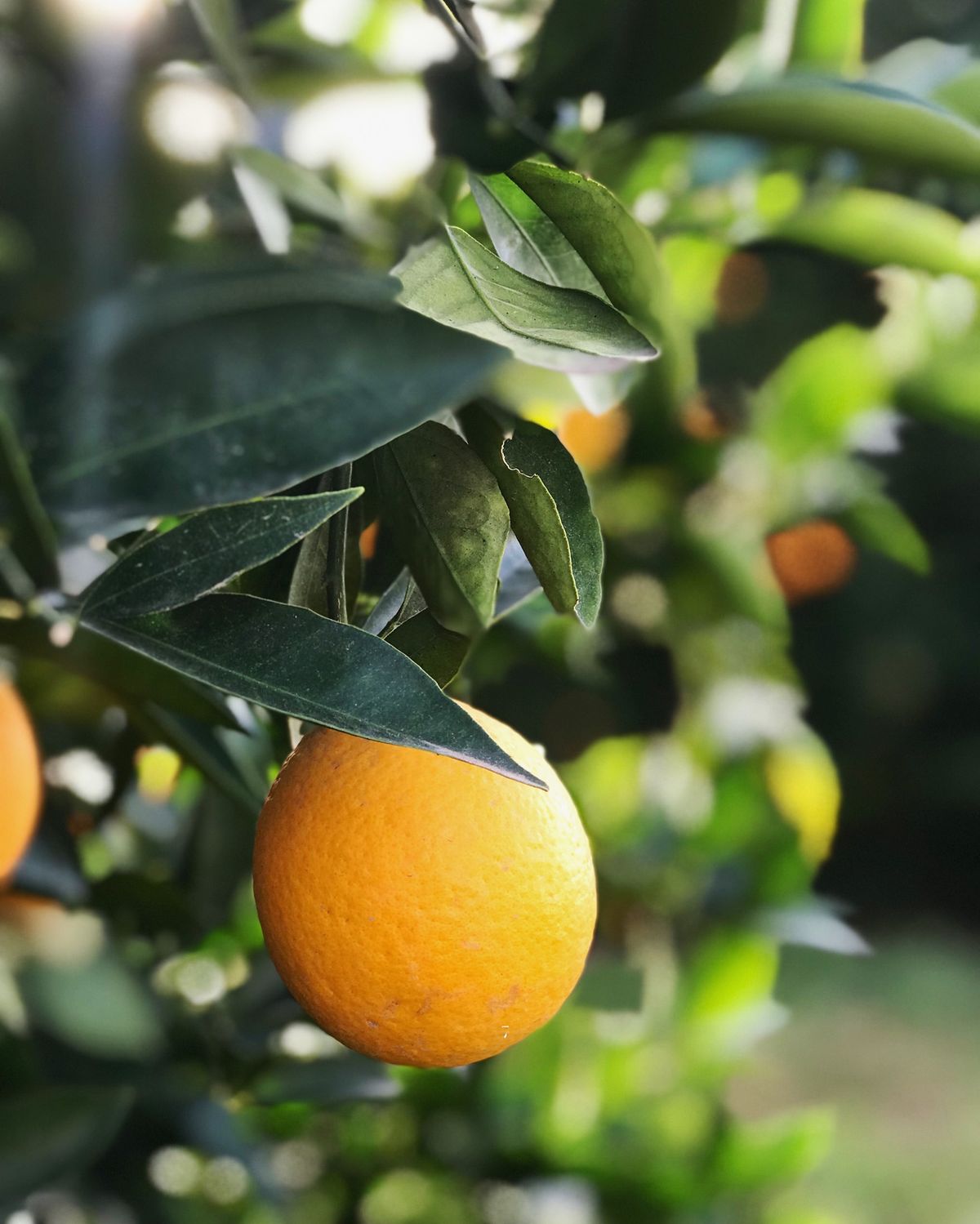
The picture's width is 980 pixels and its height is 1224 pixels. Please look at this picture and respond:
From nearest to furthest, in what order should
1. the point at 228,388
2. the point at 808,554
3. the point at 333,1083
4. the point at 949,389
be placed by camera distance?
1. the point at 228,388
2. the point at 333,1083
3. the point at 949,389
4. the point at 808,554

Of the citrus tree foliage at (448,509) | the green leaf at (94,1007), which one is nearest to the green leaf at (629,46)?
the citrus tree foliage at (448,509)

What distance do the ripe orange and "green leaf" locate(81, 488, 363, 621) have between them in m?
0.94

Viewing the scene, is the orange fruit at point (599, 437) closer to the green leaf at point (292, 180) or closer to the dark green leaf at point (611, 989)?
the green leaf at point (292, 180)

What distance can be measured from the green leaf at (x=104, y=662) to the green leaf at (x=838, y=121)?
1.46 feet

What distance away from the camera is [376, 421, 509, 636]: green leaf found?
1.28ft

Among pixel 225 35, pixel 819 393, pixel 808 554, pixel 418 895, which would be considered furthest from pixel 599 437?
pixel 418 895

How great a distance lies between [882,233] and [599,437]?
0.96 feet

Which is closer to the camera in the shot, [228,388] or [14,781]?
[228,388]

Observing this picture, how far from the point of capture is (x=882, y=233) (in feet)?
2.90

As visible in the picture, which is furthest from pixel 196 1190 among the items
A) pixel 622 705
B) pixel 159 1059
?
pixel 622 705

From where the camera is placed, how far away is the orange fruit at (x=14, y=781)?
0.48 meters

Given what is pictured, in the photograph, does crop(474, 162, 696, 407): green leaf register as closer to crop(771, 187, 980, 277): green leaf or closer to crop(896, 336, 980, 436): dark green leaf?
crop(771, 187, 980, 277): green leaf

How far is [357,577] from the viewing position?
44 centimetres

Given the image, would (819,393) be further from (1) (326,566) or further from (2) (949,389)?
(1) (326,566)
